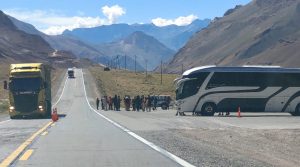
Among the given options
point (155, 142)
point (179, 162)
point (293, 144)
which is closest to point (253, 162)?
point (179, 162)

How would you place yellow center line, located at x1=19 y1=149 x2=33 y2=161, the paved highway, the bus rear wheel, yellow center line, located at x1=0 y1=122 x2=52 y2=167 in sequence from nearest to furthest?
yellow center line, located at x1=0 y1=122 x2=52 y2=167 < the paved highway < yellow center line, located at x1=19 y1=149 x2=33 y2=161 < the bus rear wheel

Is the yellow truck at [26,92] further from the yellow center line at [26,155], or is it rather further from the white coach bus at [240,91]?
the yellow center line at [26,155]

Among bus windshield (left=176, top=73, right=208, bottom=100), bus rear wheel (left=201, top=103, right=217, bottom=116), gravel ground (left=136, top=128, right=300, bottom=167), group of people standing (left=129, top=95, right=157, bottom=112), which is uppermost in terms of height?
bus windshield (left=176, top=73, right=208, bottom=100)

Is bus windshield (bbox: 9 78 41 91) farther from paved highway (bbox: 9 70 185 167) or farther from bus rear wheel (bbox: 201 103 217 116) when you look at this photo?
paved highway (bbox: 9 70 185 167)

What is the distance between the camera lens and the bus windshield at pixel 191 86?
43000 millimetres

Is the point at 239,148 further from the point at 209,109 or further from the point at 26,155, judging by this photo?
the point at 209,109

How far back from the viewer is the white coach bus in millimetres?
42906

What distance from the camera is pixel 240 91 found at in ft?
141

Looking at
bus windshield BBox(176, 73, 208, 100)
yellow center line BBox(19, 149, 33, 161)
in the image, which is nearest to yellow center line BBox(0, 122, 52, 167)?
yellow center line BBox(19, 149, 33, 161)

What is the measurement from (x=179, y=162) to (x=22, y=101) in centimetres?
2821

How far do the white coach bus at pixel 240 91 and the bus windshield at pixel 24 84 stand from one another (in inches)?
414

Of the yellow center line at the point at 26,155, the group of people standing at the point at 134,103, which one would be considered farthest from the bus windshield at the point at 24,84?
the yellow center line at the point at 26,155

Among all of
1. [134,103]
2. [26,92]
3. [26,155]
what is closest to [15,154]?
[26,155]

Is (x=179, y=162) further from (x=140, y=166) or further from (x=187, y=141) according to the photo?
(x=187, y=141)
